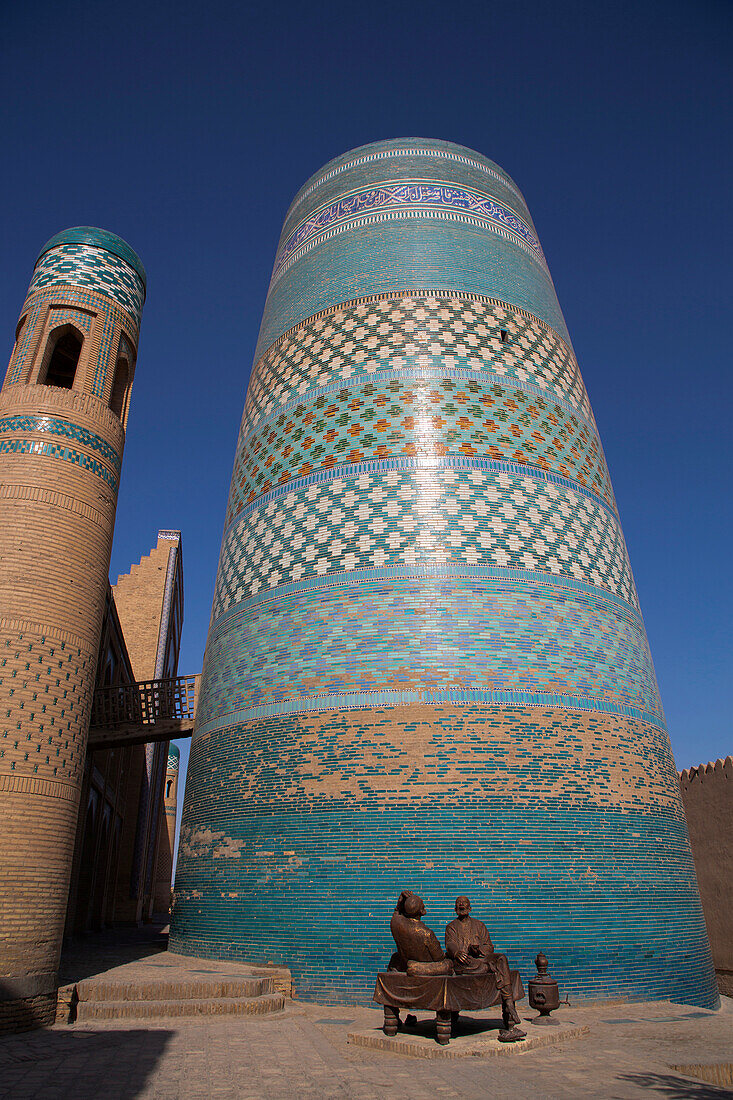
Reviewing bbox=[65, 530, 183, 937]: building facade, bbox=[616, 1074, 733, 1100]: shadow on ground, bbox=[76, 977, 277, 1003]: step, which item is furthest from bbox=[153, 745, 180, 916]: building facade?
bbox=[616, 1074, 733, 1100]: shadow on ground

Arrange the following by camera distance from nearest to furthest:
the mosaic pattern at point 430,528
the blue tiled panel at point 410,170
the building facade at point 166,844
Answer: the mosaic pattern at point 430,528 < the blue tiled panel at point 410,170 < the building facade at point 166,844

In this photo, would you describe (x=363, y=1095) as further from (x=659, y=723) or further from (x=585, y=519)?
(x=585, y=519)

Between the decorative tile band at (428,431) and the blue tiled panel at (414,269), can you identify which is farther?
the blue tiled panel at (414,269)

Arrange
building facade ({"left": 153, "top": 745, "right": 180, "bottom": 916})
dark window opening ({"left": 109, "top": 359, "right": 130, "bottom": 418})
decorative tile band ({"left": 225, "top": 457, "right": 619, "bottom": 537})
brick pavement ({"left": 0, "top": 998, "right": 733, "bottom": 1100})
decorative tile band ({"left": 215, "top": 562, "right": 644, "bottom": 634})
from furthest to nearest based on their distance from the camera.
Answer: building facade ({"left": 153, "top": 745, "right": 180, "bottom": 916})
dark window opening ({"left": 109, "top": 359, "right": 130, "bottom": 418})
decorative tile band ({"left": 225, "top": 457, "right": 619, "bottom": 537})
decorative tile band ({"left": 215, "top": 562, "right": 644, "bottom": 634})
brick pavement ({"left": 0, "top": 998, "right": 733, "bottom": 1100})

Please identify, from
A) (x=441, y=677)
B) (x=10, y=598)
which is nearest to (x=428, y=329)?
(x=441, y=677)

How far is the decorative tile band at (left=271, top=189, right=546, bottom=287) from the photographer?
1188 cm

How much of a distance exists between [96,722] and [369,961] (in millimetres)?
5850

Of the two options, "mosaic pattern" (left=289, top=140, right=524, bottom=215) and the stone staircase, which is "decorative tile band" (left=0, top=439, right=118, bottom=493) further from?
"mosaic pattern" (left=289, top=140, right=524, bottom=215)

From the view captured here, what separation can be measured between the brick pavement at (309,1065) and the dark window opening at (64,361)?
8.42 meters

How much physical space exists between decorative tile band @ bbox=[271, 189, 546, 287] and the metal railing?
7495mm

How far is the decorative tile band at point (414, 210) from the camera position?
39.0 feet

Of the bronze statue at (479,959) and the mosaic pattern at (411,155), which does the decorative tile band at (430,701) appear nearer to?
the bronze statue at (479,959)

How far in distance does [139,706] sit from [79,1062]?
700cm

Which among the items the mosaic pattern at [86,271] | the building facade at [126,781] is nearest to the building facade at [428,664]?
the mosaic pattern at [86,271]
